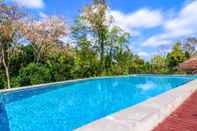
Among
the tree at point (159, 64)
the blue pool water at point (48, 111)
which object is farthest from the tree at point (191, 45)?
the blue pool water at point (48, 111)

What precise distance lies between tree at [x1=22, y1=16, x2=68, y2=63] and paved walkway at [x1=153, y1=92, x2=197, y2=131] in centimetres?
1379

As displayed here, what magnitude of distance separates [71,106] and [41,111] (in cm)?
135

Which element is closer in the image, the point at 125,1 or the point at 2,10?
the point at 2,10

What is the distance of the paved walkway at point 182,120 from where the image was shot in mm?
4219

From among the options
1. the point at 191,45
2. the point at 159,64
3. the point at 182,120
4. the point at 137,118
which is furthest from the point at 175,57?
the point at 137,118

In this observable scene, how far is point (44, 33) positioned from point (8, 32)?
368cm

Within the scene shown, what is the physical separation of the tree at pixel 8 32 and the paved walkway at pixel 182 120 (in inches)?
484

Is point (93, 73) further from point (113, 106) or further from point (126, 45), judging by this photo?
point (113, 106)

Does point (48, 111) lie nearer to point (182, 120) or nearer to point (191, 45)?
point (182, 120)

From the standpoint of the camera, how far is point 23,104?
1085 centimetres

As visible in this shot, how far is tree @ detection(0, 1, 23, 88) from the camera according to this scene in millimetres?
14977

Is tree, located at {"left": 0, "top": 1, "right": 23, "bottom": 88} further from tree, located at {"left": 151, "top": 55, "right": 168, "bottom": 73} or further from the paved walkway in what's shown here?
tree, located at {"left": 151, "top": 55, "right": 168, "bottom": 73}

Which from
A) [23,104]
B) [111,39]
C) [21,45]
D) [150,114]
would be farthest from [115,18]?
[150,114]

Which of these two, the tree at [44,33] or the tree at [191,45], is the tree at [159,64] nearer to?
the tree at [191,45]
